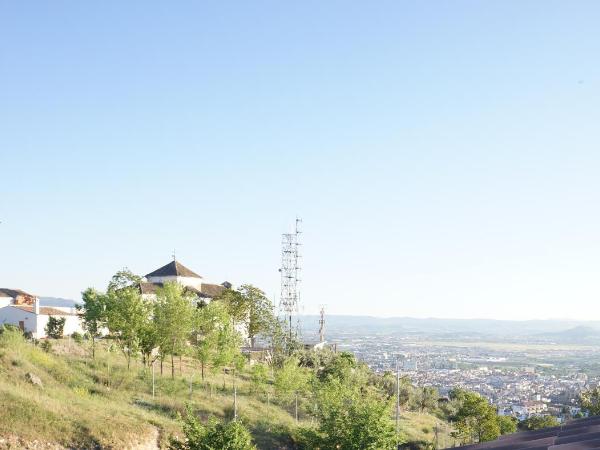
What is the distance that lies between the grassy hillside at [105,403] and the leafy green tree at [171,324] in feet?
7.15

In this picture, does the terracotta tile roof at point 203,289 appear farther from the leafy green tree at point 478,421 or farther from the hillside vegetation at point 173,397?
the leafy green tree at point 478,421

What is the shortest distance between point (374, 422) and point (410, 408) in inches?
1582

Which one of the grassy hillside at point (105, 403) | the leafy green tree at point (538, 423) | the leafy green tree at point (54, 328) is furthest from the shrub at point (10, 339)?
the leafy green tree at point (538, 423)

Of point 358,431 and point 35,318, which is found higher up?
point 35,318

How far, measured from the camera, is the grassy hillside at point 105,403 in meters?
24.5

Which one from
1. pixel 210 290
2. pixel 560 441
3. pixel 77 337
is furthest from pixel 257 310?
pixel 560 441

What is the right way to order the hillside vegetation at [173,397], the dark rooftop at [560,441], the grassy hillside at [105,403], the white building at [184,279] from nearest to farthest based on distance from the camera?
the dark rooftop at [560,441] < the hillside vegetation at [173,397] < the grassy hillside at [105,403] < the white building at [184,279]

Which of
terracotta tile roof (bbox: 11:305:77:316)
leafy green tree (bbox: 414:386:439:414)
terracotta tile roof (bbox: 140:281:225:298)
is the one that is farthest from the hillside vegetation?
terracotta tile roof (bbox: 140:281:225:298)

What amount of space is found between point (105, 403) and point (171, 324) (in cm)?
1013

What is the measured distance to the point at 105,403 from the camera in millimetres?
30438

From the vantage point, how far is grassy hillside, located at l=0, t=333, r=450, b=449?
24.5 meters

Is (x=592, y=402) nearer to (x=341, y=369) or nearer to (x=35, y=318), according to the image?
(x=341, y=369)

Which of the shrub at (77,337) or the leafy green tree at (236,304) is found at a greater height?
the leafy green tree at (236,304)

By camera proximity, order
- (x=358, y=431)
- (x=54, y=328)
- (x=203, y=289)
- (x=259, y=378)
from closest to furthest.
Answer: (x=358, y=431) < (x=259, y=378) < (x=54, y=328) < (x=203, y=289)
